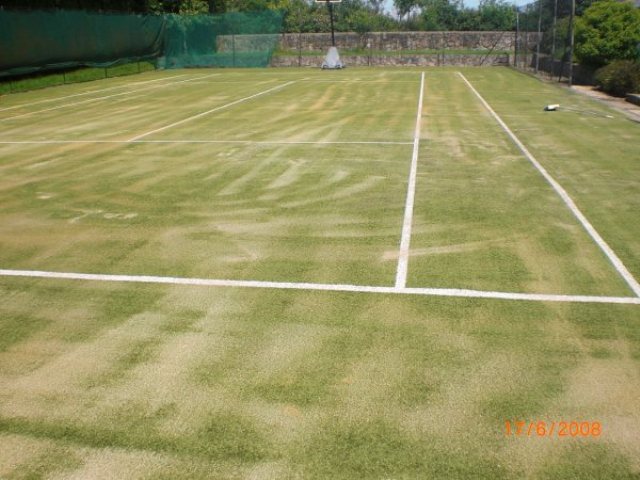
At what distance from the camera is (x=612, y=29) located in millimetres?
24125

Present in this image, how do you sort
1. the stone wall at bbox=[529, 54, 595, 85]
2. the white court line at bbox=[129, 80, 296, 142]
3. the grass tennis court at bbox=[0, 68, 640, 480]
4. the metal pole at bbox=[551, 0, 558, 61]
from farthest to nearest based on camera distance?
the metal pole at bbox=[551, 0, 558, 61] → the stone wall at bbox=[529, 54, 595, 85] → the white court line at bbox=[129, 80, 296, 142] → the grass tennis court at bbox=[0, 68, 640, 480]

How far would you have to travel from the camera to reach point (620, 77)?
861 inches

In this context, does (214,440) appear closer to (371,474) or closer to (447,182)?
(371,474)

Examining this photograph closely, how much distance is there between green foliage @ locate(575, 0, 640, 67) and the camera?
23.7m

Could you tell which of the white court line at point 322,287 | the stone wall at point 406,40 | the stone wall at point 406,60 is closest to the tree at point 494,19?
the stone wall at point 406,40

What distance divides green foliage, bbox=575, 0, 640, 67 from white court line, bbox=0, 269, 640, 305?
21743 mm

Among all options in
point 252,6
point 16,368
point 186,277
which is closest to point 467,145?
point 186,277

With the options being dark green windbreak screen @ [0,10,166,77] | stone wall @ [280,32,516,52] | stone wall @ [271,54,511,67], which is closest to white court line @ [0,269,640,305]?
dark green windbreak screen @ [0,10,166,77]

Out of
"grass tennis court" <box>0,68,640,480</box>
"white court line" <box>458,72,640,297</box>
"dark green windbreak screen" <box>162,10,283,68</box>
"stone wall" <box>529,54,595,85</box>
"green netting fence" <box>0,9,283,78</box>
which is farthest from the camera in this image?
"dark green windbreak screen" <box>162,10,283,68</box>

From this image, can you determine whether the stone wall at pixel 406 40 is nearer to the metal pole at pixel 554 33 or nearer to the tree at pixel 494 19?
the tree at pixel 494 19

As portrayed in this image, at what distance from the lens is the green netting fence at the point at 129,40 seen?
91.5 feet

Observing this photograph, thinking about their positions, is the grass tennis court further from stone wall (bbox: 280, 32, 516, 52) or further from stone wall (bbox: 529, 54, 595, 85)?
stone wall (bbox: 280, 32, 516, 52)

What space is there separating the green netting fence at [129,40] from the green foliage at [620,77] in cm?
2476

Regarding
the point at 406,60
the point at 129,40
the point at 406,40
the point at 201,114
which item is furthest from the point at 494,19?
the point at 201,114
